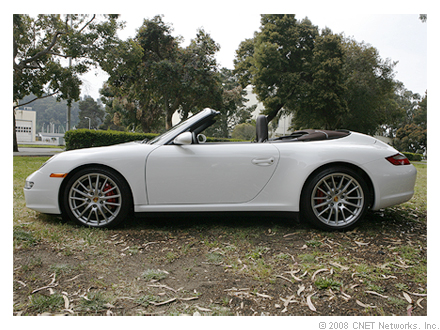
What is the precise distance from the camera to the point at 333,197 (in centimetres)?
336

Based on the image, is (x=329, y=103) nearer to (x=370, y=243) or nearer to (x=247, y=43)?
(x=247, y=43)

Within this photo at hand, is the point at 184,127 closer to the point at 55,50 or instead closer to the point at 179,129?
the point at 179,129

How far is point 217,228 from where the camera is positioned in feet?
11.6

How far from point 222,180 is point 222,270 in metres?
1.01

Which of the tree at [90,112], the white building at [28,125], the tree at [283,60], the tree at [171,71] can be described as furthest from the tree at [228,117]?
the tree at [90,112]

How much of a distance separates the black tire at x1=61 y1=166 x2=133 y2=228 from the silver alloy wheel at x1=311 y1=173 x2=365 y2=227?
6.66 ft

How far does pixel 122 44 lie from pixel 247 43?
1761 cm

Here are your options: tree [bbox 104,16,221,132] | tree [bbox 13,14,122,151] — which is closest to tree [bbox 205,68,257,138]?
tree [bbox 104,16,221,132]

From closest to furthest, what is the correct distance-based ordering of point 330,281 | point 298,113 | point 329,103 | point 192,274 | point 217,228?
point 330,281, point 192,274, point 217,228, point 329,103, point 298,113

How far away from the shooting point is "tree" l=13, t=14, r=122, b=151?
49.9 ft
